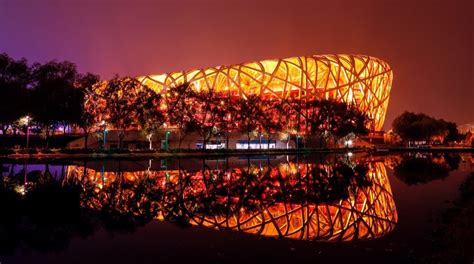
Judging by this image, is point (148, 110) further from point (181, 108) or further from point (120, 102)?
point (181, 108)

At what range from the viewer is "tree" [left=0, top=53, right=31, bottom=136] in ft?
174

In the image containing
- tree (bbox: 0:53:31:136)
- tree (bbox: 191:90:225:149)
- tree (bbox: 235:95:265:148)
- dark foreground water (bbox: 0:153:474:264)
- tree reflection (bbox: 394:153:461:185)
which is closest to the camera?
dark foreground water (bbox: 0:153:474:264)

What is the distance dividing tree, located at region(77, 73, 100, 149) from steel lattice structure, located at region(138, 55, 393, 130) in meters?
39.6

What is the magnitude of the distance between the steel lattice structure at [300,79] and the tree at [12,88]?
144 feet

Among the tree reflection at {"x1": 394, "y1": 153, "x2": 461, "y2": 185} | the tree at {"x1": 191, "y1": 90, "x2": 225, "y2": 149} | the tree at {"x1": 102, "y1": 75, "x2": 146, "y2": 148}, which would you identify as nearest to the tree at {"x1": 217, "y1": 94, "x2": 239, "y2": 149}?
the tree at {"x1": 191, "y1": 90, "x2": 225, "y2": 149}

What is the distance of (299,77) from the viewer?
100 meters

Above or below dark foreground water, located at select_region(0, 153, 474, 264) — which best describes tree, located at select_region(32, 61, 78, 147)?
above

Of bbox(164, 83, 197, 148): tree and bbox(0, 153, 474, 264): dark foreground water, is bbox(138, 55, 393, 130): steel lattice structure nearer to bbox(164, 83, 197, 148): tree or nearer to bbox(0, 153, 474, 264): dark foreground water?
bbox(164, 83, 197, 148): tree

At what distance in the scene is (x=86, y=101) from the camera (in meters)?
57.9

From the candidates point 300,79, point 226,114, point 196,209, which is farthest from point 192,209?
point 300,79

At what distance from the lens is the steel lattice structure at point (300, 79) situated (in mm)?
99125

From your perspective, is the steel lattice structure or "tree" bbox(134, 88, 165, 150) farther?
the steel lattice structure

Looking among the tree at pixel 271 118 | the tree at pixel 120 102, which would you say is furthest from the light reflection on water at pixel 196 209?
the tree at pixel 271 118

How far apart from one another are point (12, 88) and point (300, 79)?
62049 millimetres
